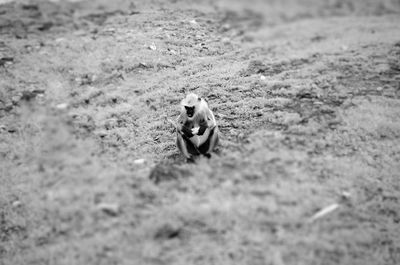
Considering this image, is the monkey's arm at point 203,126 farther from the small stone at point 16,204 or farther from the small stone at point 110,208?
the small stone at point 16,204

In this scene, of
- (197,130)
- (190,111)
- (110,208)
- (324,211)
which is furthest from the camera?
(197,130)

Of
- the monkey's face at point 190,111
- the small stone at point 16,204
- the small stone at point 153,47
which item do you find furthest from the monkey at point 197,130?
the small stone at point 153,47

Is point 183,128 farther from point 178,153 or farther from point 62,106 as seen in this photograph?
point 62,106

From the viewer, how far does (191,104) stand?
694 cm

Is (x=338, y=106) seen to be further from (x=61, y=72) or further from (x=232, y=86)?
(x=61, y=72)

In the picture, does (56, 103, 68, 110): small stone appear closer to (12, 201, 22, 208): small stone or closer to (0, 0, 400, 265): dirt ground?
(0, 0, 400, 265): dirt ground

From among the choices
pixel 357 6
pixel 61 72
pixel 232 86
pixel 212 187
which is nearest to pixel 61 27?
pixel 61 72

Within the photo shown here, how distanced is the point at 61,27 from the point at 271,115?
33.3 ft

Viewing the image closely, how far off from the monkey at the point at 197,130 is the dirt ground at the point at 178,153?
1.07 feet

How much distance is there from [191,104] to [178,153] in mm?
1497

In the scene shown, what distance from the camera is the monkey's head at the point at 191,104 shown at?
6941mm

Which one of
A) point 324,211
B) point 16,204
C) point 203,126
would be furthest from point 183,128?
point 16,204

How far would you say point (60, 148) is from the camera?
762cm

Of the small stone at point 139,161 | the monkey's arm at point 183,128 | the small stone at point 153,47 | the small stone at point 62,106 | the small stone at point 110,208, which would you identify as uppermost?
the small stone at point 153,47
